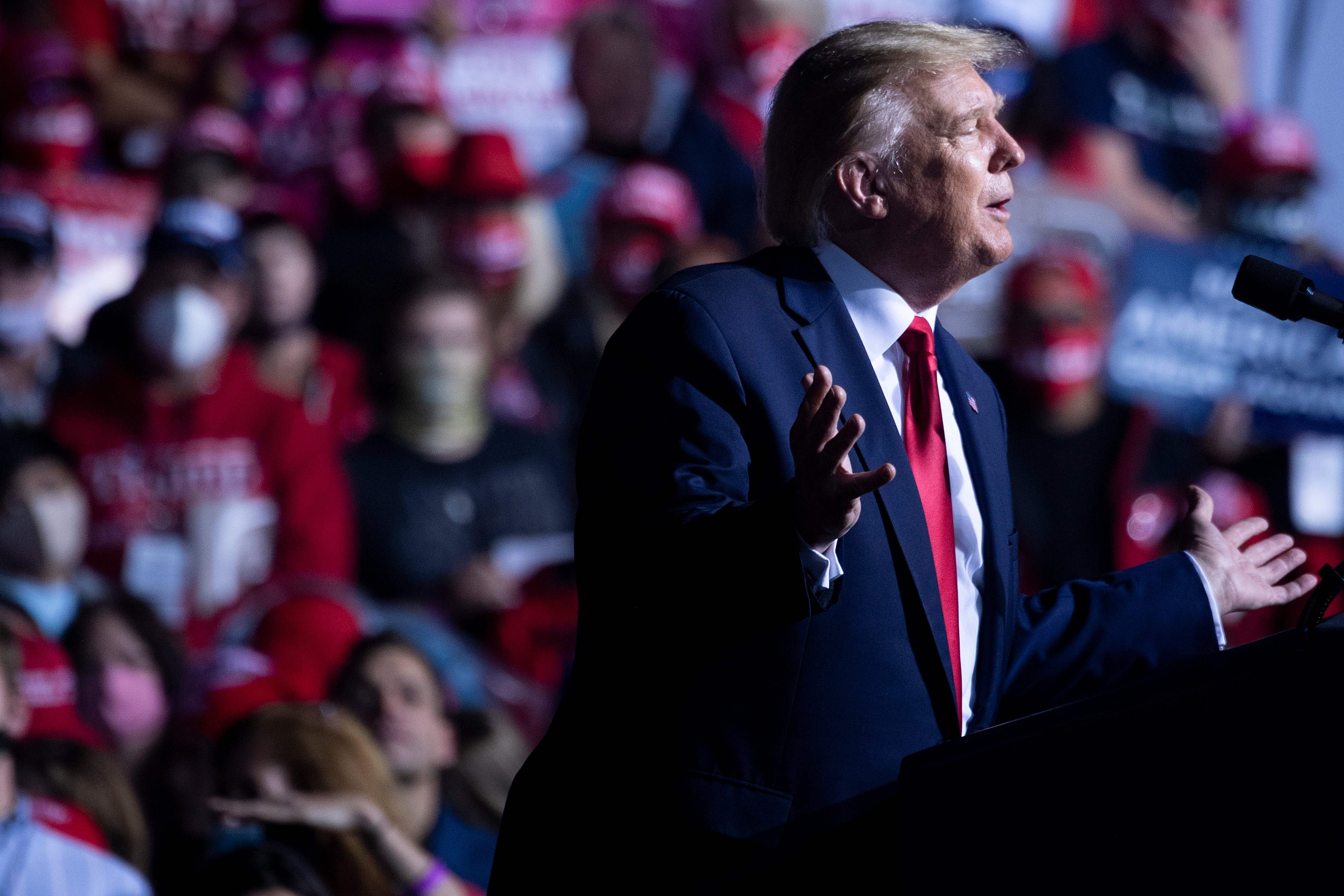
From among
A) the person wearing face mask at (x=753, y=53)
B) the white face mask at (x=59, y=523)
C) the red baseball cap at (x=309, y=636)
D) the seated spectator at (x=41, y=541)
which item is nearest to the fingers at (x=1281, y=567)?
the red baseball cap at (x=309, y=636)

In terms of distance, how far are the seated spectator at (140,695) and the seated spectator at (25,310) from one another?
2.90 feet

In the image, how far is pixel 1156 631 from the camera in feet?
6.05

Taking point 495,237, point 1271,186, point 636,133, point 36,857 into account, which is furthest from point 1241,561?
A: point 1271,186

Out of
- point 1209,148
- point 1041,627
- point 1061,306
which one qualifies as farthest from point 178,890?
point 1209,148

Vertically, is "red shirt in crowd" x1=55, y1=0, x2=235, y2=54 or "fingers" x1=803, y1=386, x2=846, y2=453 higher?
"red shirt in crowd" x1=55, y1=0, x2=235, y2=54

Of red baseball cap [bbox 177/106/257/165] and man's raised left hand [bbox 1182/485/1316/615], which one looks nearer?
man's raised left hand [bbox 1182/485/1316/615]

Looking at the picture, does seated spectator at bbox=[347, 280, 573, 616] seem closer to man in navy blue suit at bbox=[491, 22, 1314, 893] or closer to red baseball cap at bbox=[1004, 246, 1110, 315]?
red baseball cap at bbox=[1004, 246, 1110, 315]

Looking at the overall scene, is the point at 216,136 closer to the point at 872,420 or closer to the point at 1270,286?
the point at 872,420

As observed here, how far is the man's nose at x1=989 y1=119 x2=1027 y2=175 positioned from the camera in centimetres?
177

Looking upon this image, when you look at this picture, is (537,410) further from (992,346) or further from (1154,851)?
(1154,851)

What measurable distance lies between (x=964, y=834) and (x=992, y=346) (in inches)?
191

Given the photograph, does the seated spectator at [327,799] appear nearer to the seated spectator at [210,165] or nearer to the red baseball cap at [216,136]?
the seated spectator at [210,165]

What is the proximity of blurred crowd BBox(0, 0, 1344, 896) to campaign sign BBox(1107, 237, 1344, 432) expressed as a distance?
0.03 m

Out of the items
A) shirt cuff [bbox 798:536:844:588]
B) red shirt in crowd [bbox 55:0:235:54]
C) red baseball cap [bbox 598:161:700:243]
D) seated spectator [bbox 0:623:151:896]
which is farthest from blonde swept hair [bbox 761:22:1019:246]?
red shirt in crowd [bbox 55:0:235:54]
